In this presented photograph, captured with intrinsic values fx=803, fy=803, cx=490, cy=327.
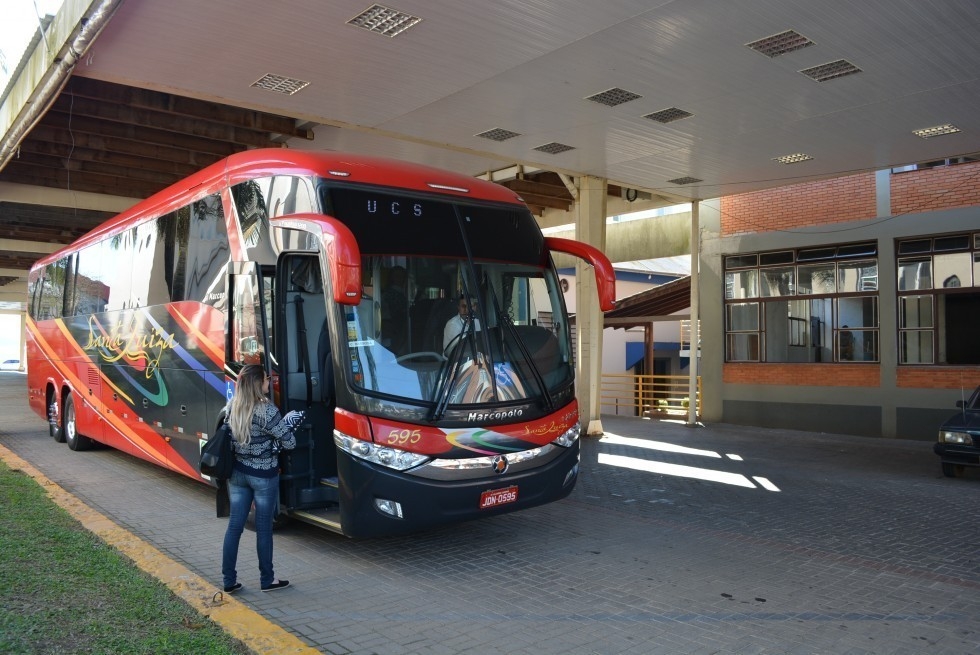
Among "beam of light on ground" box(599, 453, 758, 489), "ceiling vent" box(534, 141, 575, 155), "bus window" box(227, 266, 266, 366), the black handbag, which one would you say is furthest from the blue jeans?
"ceiling vent" box(534, 141, 575, 155)

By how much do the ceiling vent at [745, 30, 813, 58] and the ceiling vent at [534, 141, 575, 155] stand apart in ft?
16.0

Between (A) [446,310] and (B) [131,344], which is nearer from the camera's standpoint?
(A) [446,310]

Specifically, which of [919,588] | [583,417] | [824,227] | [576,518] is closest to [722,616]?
[919,588]

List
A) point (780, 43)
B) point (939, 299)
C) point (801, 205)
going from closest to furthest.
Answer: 1. point (780, 43)
2. point (939, 299)
3. point (801, 205)

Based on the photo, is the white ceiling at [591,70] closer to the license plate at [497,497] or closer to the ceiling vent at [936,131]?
the ceiling vent at [936,131]

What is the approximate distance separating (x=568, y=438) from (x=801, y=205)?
533 inches

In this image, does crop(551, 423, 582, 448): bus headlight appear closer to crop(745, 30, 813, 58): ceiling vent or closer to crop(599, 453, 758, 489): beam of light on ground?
crop(599, 453, 758, 489): beam of light on ground

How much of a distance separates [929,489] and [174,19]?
11580 mm

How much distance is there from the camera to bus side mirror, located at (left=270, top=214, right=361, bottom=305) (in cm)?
568

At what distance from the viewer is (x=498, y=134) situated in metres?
14.2

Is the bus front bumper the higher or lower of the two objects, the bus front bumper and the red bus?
the lower

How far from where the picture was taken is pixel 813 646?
17.0ft

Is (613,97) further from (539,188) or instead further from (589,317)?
(539,188)

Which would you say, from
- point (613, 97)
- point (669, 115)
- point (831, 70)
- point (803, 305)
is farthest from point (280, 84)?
point (803, 305)
